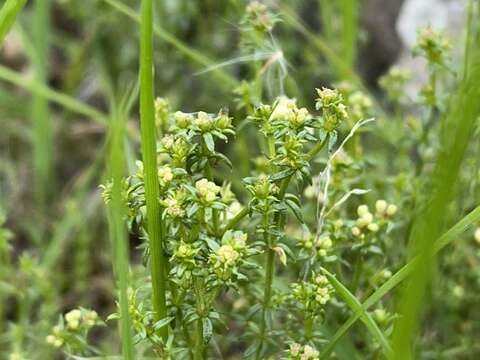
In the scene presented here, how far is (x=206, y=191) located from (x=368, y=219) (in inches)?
15.5

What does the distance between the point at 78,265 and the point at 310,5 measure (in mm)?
1293

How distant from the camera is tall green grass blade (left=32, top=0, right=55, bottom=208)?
2.64m

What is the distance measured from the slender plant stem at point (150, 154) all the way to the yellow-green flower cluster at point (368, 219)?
0.43 metres

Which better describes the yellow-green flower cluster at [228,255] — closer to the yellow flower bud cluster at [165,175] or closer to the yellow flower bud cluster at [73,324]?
the yellow flower bud cluster at [165,175]

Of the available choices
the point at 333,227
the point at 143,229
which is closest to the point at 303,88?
the point at 333,227

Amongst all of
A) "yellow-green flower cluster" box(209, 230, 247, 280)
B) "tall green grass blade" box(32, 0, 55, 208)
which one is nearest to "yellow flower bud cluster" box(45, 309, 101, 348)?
"yellow-green flower cluster" box(209, 230, 247, 280)

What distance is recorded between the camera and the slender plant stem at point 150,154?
1287 mm

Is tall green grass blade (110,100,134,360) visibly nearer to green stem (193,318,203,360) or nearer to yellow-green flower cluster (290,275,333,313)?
green stem (193,318,203,360)

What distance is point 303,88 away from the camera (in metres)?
2.77

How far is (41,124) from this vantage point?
266 cm

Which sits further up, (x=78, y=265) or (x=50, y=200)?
(x=50, y=200)

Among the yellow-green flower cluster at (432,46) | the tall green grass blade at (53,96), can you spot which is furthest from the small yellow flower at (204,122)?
the tall green grass blade at (53,96)

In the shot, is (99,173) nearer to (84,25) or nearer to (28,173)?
(28,173)

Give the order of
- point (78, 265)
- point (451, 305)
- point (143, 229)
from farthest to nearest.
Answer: point (78, 265)
point (451, 305)
point (143, 229)
